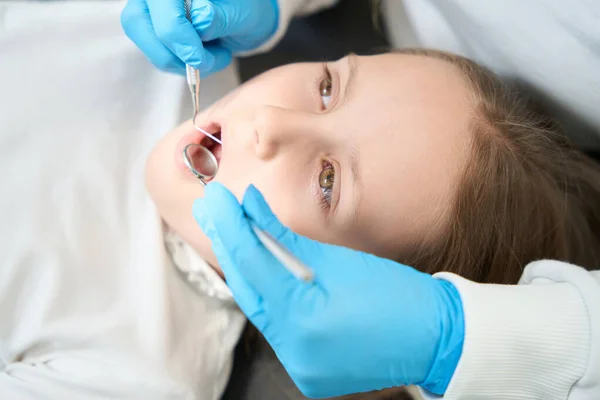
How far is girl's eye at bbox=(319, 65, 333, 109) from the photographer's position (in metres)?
0.97

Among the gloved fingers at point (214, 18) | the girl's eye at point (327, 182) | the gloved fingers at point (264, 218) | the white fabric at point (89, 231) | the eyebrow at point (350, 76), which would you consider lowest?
the white fabric at point (89, 231)

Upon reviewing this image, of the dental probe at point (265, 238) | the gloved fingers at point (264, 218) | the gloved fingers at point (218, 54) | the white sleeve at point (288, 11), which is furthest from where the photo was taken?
the white sleeve at point (288, 11)

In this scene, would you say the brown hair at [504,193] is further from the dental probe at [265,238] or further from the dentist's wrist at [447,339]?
the dental probe at [265,238]

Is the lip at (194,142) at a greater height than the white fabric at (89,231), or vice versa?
the lip at (194,142)

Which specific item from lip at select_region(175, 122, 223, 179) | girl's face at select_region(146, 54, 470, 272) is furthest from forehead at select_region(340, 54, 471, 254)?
lip at select_region(175, 122, 223, 179)

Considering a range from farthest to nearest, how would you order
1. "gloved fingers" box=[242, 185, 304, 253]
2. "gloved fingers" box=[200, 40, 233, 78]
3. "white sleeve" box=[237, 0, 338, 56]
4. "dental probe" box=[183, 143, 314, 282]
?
"white sleeve" box=[237, 0, 338, 56] → "gloved fingers" box=[200, 40, 233, 78] → "gloved fingers" box=[242, 185, 304, 253] → "dental probe" box=[183, 143, 314, 282]

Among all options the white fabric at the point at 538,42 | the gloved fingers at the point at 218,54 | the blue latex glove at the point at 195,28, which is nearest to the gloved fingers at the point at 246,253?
the blue latex glove at the point at 195,28

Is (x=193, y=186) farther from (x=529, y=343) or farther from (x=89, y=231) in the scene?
(x=529, y=343)

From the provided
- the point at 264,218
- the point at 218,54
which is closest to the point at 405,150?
the point at 264,218

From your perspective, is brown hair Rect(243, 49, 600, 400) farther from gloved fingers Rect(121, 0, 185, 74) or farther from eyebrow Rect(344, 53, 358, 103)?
gloved fingers Rect(121, 0, 185, 74)

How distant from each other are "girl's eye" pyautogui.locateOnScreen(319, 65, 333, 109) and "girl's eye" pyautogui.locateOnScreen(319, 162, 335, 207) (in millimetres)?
137

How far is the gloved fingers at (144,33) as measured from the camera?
1.01 meters

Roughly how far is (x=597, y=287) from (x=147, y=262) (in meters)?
0.79

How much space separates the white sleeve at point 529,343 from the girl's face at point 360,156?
0.18 meters
